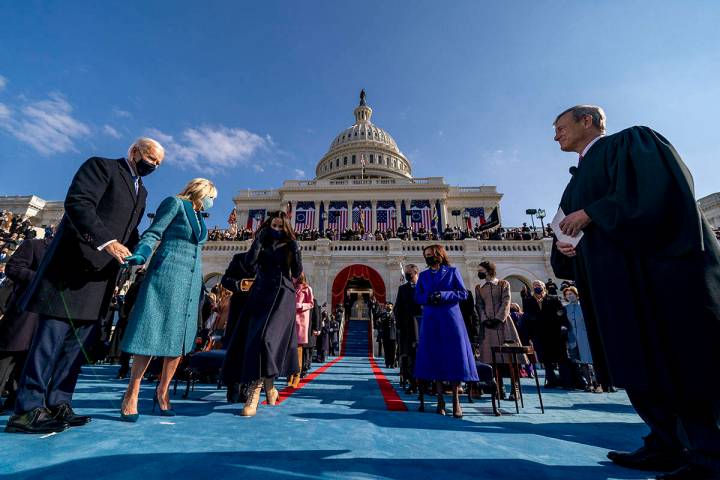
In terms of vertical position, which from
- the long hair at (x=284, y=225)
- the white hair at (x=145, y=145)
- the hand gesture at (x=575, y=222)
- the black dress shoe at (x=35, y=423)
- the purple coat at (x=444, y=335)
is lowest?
the black dress shoe at (x=35, y=423)

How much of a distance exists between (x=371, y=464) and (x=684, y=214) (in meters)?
2.13

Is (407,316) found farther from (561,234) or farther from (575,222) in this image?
(575,222)

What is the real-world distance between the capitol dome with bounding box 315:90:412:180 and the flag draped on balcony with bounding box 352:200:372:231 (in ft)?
47.7

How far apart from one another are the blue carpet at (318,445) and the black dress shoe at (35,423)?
0.31 ft

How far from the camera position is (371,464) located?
70.8 inches

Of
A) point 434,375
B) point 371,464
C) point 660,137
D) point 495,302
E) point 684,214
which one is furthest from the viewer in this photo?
point 495,302

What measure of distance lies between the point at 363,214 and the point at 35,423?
37.1m

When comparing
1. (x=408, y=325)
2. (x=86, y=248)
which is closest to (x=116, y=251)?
(x=86, y=248)

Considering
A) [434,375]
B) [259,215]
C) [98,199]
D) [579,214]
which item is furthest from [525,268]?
[259,215]

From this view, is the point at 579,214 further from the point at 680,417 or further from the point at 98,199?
the point at 98,199

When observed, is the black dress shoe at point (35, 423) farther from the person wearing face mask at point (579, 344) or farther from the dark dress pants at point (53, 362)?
the person wearing face mask at point (579, 344)

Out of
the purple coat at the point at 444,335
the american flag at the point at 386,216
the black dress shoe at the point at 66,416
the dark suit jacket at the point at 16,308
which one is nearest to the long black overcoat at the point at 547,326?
the purple coat at the point at 444,335

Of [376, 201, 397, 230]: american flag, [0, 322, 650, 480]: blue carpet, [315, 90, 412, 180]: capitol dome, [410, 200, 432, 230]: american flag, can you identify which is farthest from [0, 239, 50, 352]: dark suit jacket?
[315, 90, 412, 180]: capitol dome

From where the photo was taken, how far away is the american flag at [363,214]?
125 ft
